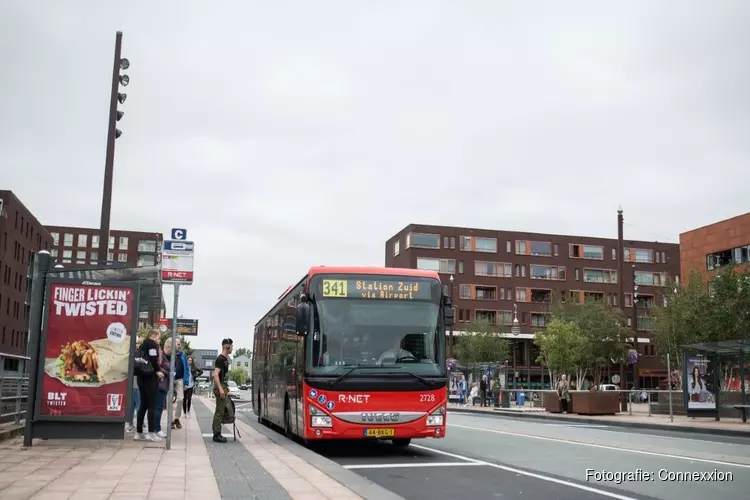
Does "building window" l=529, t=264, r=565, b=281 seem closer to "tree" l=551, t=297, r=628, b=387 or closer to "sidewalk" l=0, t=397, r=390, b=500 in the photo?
"tree" l=551, t=297, r=628, b=387

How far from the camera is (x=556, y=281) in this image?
101438 millimetres

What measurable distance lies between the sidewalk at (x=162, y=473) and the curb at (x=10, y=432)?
11cm

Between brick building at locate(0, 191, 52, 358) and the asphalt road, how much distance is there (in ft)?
217

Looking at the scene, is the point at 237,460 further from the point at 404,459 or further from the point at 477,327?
the point at 477,327

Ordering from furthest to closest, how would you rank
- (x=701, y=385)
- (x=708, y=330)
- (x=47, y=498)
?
1. (x=708, y=330)
2. (x=701, y=385)
3. (x=47, y=498)

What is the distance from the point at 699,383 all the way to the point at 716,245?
3290cm

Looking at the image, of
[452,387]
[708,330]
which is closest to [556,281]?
[452,387]

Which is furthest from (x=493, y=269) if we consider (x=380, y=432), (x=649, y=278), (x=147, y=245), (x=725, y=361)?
(x=380, y=432)

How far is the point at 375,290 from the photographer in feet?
46.0

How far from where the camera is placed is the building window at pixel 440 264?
95.6m

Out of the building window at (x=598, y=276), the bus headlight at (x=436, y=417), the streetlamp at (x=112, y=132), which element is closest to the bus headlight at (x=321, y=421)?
the bus headlight at (x=436, y=417)

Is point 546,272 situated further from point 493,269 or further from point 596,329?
point 596,329

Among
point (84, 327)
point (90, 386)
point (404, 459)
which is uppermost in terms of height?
point (84, 327)

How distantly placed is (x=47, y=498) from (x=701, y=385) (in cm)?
2567
